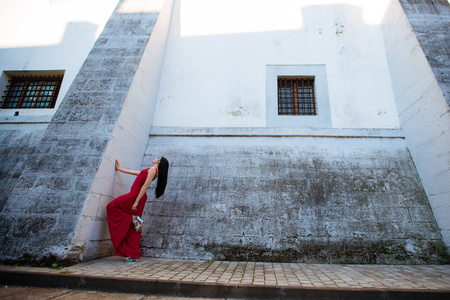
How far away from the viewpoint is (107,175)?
414 centimetres

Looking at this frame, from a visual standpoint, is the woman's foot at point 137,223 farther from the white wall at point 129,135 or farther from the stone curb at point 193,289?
the stone curb at point 193,289

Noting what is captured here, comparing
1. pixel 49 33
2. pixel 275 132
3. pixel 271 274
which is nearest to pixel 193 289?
pixel 271 274

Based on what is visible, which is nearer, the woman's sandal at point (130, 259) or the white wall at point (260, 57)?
the woman's sandal at point (130, 259)

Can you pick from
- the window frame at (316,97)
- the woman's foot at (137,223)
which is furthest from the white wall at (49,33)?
the window frame at (316,97)

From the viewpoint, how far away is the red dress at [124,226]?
3779mm

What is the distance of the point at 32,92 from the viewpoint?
21.9 ft

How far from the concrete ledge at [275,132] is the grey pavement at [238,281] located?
10.0 feet

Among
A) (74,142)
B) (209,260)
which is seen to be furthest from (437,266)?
(74,142)

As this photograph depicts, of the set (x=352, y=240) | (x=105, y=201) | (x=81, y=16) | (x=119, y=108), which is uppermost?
(x=81, y=16)

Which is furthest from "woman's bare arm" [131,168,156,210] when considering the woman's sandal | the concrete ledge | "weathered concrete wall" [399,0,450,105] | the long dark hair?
"weathered concrete wall" [399,0,450,105]

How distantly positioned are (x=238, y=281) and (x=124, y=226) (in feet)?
7.49

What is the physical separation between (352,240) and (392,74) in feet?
16.0

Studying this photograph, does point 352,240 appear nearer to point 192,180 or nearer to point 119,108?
point 192,180

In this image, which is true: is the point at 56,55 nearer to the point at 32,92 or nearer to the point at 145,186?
the point at 32,92
